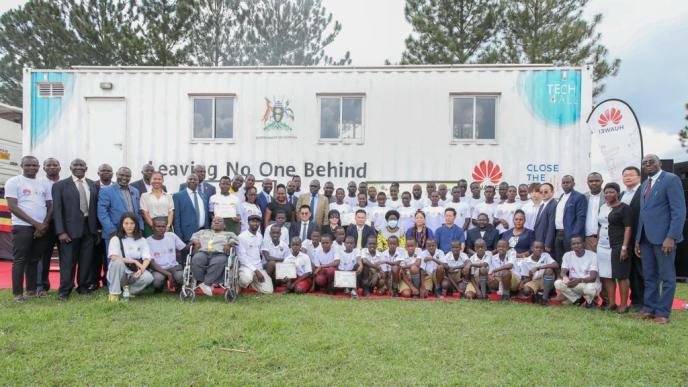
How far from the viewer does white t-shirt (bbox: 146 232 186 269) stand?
6160 millimetres

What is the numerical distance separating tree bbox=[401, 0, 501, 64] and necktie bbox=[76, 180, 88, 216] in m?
14.5

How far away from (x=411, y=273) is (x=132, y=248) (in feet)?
12.4

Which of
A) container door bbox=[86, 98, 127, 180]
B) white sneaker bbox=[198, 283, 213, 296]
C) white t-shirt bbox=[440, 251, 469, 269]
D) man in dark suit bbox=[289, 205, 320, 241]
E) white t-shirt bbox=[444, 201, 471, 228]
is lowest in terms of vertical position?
white sneaker bbox=[198, 283, 213, 296]

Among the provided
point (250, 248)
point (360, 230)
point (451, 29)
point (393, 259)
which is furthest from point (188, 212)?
point (451, 29)

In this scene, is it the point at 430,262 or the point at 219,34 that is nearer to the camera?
the point at 430,262

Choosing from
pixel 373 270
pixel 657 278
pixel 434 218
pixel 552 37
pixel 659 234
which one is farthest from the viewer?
pixel 552 37

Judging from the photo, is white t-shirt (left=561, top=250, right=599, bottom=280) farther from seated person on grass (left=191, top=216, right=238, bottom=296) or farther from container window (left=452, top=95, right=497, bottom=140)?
seated person on grass (left=191, top=216, right=238, bottom=296)

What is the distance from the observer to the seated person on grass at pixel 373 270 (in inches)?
266

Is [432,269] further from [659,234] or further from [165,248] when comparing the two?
[165,248]

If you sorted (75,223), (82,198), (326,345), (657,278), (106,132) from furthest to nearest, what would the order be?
1. (106,132)
2. (82,198)
3. (75,223)
4. (657,278)
5. (326,345)

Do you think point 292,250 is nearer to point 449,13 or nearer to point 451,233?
point 451,233

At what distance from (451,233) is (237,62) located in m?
15.3

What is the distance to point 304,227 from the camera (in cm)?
717

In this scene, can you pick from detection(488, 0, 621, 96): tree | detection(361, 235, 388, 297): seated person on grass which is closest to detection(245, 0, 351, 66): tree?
detection(488, 0, 621, 96): tree
